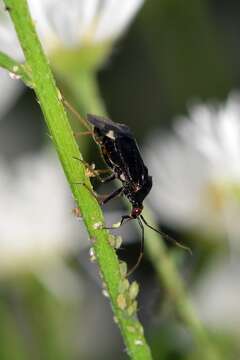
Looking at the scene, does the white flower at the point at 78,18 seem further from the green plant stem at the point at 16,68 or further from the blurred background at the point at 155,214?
the green plant stem at the point at 16,68

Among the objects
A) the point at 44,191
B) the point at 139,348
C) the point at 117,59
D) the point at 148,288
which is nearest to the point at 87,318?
the point at 148,288

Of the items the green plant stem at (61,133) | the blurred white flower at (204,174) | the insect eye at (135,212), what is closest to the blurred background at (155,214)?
the blurred white flower at (204,174)

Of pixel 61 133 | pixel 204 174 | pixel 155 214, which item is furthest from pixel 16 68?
pixel 155 214

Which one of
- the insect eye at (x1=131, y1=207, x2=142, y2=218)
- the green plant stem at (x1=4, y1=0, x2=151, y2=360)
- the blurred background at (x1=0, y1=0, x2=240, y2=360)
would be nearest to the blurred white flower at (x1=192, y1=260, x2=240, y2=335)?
the blurred background at (x1=0, y1=0, x2=240, y2=360)

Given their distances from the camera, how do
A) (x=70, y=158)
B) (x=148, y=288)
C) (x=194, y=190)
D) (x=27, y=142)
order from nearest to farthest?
(x=70, y=158) → (x=194, y=190) → (x=148, y=288) → (x=27, y=142)

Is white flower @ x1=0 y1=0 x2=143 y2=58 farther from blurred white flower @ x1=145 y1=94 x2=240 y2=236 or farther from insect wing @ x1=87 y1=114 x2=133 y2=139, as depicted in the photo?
insect wing @ x1=87 y1=114 x2=133 y2=139

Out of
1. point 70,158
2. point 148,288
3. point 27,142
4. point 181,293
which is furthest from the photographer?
point 27,142

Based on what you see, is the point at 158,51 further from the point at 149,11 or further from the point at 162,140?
the point at 162,140
